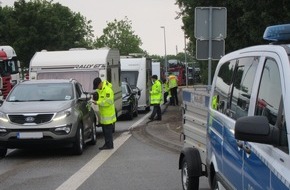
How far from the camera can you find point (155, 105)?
19.5 m

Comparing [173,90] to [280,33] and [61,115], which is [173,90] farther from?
[280,33]

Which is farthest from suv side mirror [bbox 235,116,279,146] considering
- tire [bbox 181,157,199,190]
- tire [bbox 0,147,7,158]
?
tire [bbox 0,147,7,158]

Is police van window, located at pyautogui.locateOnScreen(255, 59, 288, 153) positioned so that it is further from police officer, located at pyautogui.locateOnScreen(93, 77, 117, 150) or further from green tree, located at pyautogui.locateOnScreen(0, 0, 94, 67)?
green tree, located at pyautogui.locateOnScreen(0, 0, 94, 67)

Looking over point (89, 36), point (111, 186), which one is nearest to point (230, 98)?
point (111, 186)

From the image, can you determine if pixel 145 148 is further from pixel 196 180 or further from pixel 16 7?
pixel 16 7

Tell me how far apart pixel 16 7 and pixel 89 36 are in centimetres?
2843

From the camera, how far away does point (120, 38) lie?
88.2m

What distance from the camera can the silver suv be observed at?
11227 millimetres

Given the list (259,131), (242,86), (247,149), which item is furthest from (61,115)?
(259,131)

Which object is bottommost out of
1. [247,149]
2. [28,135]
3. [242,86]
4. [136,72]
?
[136,72]

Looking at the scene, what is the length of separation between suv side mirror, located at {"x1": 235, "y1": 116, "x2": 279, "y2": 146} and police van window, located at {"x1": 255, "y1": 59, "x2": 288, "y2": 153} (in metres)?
0.05

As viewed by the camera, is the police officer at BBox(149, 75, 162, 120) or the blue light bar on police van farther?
the police officer at BBox(149, 75, 162, 120)

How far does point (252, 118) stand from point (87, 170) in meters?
6.71

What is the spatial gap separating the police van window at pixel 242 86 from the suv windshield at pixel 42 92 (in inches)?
300
